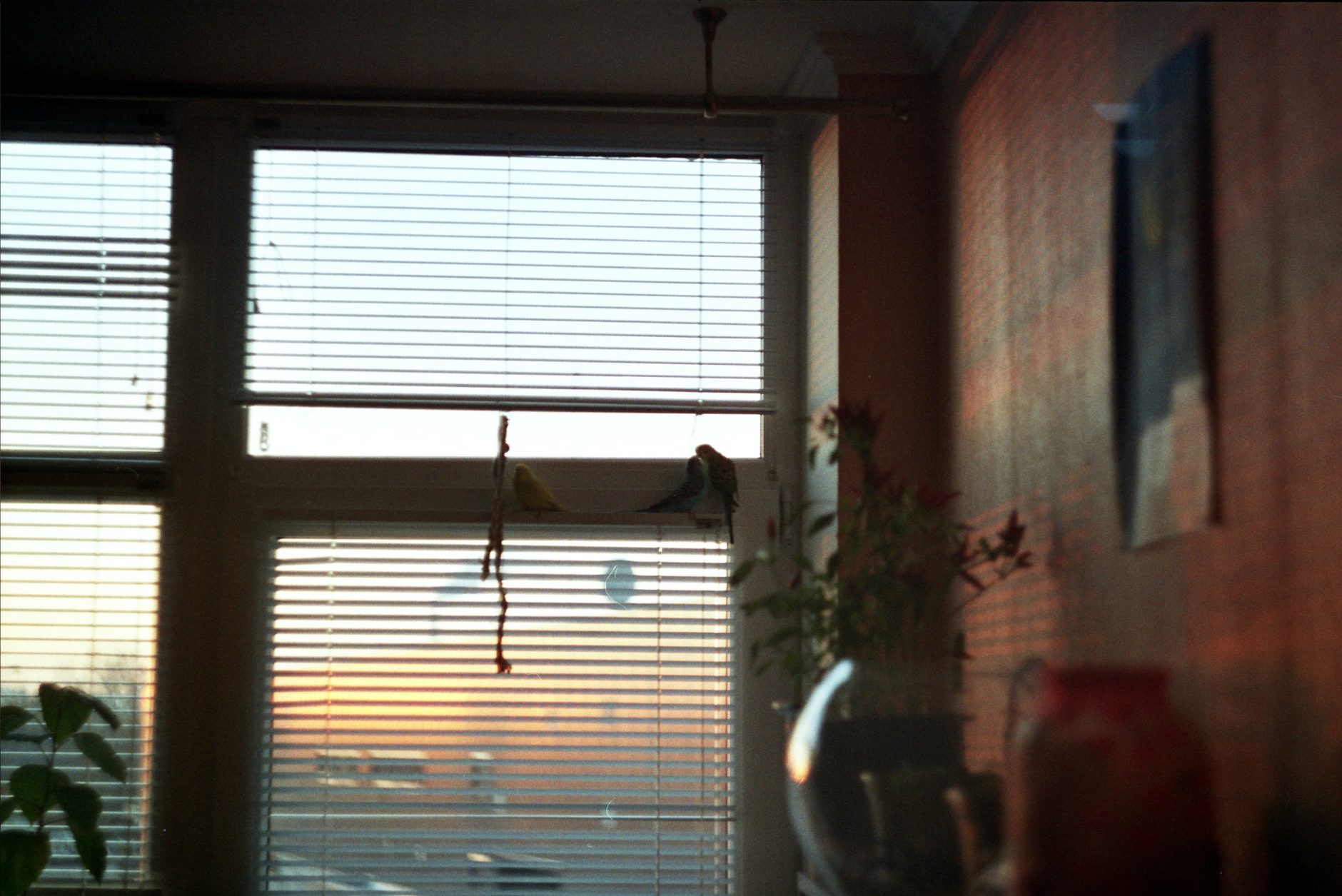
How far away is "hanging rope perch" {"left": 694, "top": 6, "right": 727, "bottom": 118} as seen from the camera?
197 centimetres

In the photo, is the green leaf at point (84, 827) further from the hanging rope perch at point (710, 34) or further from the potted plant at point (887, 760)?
the hanging rope perch at point (710, 34)

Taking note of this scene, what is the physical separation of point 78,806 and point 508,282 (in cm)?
118

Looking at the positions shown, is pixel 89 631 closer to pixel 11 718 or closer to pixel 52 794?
pixel 11 718

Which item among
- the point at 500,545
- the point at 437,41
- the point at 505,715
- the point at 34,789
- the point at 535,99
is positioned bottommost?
the point at 34,789

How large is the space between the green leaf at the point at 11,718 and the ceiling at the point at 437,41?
44.7 inches

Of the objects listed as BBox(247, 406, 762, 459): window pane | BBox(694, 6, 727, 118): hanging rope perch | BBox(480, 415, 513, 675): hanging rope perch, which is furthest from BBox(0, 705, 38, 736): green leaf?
BBox(694, 6, 727, 118): hanging rope perch

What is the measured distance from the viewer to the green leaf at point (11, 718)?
81.3 inches

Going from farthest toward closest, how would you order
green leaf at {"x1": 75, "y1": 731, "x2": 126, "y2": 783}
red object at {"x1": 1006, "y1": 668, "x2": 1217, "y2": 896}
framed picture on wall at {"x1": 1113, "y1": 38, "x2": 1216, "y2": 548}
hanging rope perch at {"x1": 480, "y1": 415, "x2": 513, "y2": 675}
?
1. hanging rope perch at {"x1": 480, "y1": 415, "x2": 513, "y2": 675}
2. green leaf at {"x1": 75, "y1": 731, "x2": 126, "y2": 783}
3. framed picture on wall at {"x1": 1113, "y1": 38, "x2": 1216, "y2": 548}
4. red object at {"x1": 1006, "y1": 668, "x2": 1217, "y2": 896}

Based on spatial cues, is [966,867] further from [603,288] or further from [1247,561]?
[603,288]

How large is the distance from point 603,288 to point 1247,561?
5.24 ft

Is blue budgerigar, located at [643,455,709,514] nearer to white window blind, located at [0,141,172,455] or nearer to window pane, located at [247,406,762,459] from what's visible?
window pane, located at [247,406,762,459]

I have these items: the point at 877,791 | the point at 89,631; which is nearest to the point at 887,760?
the point at 877,791

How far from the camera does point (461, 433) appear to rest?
233 centimetres

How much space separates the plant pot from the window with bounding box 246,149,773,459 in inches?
56.6
